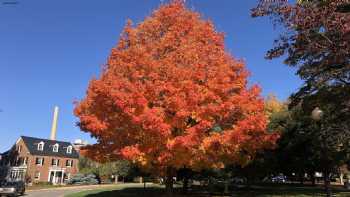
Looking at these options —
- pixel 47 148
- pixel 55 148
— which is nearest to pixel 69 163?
pixel 55 148

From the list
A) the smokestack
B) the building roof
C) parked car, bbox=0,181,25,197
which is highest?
the smokestack

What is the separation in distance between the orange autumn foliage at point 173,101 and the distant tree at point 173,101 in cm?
5

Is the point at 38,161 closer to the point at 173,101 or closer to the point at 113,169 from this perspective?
the point at 113,169

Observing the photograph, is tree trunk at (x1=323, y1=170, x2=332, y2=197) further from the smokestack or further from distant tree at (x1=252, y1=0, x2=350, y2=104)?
the smokestack

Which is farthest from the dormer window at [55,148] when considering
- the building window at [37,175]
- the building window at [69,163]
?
the building window at [37,175]

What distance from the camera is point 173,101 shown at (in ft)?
58.7

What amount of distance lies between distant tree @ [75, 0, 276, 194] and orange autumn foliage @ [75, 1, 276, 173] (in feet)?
0.16

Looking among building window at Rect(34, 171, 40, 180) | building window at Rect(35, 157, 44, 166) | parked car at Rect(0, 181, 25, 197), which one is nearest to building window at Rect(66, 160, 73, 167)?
building window at Rect(35, 157, 44, 166)

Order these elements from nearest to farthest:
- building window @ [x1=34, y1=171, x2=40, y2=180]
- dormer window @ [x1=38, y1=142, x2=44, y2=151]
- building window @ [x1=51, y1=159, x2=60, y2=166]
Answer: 1. building window @ [x1=34, y1=171, x2=40, y2=180]
2. dormer window @ [x1=38, y1=142, x2=44, y2=151]
3. building window @ [x1=51, y1=159, x2=60, y2=166]

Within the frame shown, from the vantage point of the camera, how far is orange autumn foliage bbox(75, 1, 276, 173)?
18.2 meters

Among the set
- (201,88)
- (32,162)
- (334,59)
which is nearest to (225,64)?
(201,88)

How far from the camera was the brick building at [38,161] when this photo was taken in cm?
7894

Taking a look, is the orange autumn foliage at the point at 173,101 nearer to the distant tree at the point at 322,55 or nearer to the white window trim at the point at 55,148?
the distant tree at the point at 322,55

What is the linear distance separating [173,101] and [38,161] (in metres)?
69.8
